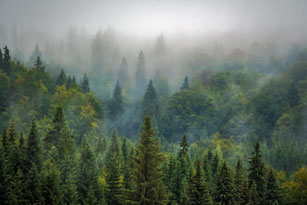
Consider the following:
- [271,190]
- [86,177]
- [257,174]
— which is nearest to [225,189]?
[257,174]

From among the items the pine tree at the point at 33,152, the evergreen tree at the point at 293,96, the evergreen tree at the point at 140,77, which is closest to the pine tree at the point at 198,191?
the pine tree at the point at 33,152

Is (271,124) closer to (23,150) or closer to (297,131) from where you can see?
(297,131)

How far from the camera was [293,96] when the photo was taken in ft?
377

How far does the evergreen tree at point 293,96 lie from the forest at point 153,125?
0.34 meters

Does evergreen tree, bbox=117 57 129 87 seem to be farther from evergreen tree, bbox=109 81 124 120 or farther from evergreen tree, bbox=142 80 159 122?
evergreen tree, bbox=142 80 159 122

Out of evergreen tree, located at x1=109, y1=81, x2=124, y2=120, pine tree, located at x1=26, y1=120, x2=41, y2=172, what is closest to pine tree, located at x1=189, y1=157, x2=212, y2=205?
pine tree, located at x1=26, y1=120, x2=41, y2=172

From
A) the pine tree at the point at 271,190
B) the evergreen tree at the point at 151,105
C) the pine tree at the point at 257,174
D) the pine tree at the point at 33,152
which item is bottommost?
the pine tree at the point at 271,190

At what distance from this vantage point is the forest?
125 feet

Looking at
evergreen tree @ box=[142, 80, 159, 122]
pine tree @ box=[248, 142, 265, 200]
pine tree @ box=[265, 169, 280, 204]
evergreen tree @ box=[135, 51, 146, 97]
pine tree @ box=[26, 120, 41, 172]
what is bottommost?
pine tree @ box=[265, 169, 280, 204]

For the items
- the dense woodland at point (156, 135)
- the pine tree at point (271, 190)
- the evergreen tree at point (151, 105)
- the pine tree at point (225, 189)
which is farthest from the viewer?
the evergreen tree at point (151, 105)

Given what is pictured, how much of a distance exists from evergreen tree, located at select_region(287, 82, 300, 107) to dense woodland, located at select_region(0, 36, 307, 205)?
0.34m

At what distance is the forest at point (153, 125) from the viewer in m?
38.2

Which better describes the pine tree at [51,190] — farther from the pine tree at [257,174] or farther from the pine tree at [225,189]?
the pine tree at [257,174]

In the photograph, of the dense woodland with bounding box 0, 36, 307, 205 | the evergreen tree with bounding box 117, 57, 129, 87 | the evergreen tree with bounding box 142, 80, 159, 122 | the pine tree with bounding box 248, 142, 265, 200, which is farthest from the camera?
the evergreen tree with bounding box 117, 57, 129, 87
